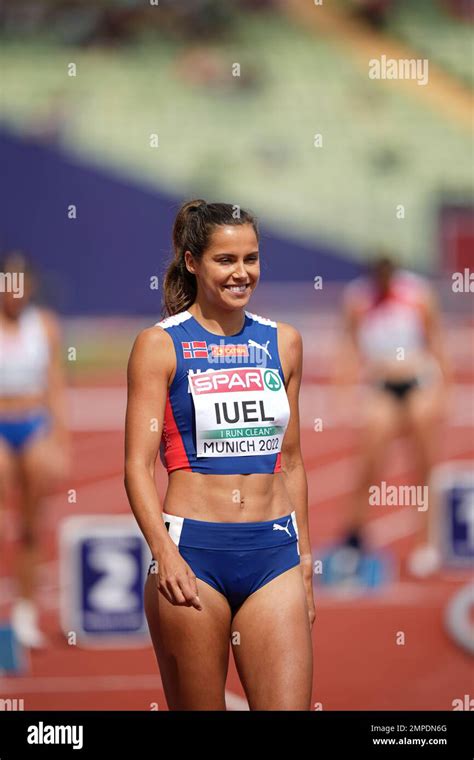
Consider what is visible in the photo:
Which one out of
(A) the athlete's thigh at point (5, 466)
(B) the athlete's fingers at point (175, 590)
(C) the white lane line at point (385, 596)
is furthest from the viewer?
(C) the white lane line at point (385, 596)

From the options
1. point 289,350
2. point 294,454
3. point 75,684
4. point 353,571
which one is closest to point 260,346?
point 289,350

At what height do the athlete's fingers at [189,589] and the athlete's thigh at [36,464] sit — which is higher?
the athlete's thigh at [36,464]

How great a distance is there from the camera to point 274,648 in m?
3.11

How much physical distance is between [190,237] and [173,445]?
21.3 inches

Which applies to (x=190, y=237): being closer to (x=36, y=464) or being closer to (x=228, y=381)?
(x=228, y=381)

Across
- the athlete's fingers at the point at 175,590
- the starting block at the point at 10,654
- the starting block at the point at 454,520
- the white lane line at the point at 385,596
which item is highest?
the athlete's fingers at the point at 175,590

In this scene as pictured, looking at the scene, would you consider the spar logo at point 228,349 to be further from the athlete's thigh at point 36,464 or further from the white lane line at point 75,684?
the athlete's thigh at point 36,464

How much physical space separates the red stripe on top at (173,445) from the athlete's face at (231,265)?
0.96 feet

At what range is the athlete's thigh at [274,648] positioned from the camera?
3.10 metres

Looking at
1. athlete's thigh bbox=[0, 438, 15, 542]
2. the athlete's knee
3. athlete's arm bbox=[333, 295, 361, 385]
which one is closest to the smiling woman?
the athlete's knee

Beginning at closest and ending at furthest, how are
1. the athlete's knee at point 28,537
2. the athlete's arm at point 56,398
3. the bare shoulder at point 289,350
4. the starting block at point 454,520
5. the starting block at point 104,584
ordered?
the bare shoulder at point 289,350, the starting block at point 104,584, the athlete's knee at point 28,537, the athlete's arm at point 56,398, the starting block at point 454,520

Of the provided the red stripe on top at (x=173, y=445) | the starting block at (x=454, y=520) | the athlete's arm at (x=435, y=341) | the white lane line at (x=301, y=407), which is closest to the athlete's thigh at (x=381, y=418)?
the athlete's arm at (x=435, y=341)

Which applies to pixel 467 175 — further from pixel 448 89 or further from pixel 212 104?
pixel 212 104

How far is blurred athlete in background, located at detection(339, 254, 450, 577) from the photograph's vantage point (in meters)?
8.61
